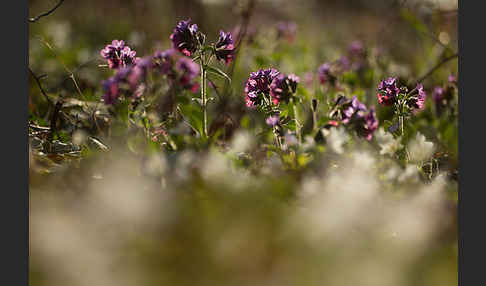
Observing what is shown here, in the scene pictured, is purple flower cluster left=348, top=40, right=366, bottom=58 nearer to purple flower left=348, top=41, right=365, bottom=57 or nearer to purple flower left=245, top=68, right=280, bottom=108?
purple flower left=348, top=41, right=365, bottom=57

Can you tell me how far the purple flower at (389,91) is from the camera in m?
1.11

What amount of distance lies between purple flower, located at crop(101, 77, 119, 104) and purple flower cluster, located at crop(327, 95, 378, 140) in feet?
1.89

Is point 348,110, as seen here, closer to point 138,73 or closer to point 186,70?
point 186,70

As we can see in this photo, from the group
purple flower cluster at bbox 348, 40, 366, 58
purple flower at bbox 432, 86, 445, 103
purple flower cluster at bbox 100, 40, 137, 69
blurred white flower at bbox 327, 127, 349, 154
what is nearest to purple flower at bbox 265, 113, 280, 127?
blurred white flower at bbox 327, 127, 349, 154

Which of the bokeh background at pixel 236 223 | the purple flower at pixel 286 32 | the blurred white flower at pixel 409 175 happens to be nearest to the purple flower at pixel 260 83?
the bokeh background at pixel 236 223

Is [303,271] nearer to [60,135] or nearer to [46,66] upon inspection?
[60,135]

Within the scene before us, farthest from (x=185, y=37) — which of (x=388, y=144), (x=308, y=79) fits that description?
(x=308, y=79)

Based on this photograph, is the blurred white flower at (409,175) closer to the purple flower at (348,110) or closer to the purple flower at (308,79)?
the purple flower at (348,110)

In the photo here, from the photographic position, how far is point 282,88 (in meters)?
1.15

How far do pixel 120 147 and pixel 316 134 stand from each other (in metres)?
0.53

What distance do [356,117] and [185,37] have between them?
0.49 m

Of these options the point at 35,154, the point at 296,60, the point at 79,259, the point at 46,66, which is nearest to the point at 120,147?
the point at 35,154

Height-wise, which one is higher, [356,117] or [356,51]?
[356,51]

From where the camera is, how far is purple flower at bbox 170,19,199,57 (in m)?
1.09
